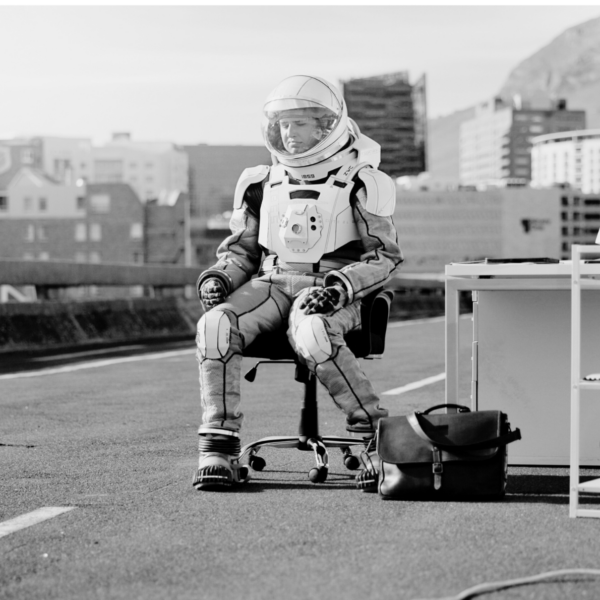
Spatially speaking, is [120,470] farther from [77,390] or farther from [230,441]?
[77,390]

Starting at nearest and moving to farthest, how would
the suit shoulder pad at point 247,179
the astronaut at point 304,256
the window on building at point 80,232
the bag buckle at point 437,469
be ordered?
the bag buckle at point 437,469 → the astronaut at point 304,256 → the suit shoulder pad at point 247,179 → the window on building at point 80,232

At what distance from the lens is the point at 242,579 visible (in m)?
3.27

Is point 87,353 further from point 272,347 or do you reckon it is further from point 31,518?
point 31,518

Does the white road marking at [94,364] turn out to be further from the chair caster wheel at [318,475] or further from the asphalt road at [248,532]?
the chair caster wheel at [318,475]

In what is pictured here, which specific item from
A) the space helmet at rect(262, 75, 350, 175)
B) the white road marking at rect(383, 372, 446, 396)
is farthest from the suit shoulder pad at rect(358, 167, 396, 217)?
the white road marking at rect(383, 372, 446, 396)

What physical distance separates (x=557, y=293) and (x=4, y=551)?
316 centimetres

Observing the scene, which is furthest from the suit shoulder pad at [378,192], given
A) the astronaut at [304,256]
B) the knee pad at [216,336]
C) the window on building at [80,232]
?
the window on building at [80,232]

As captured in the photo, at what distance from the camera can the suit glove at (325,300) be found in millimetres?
5230

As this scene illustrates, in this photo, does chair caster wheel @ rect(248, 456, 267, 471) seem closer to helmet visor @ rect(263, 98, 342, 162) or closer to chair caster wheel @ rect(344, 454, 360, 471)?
chair caster wheel @ rect(344, 454, 360, 471)

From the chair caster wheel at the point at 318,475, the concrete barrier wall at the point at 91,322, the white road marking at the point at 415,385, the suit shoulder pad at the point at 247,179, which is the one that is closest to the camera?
the chair caster wheel at the point at 318,475

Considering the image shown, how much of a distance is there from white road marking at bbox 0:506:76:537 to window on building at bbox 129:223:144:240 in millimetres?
161542

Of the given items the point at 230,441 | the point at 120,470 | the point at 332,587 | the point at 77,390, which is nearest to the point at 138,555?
the point at 332,587

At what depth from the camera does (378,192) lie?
5602 mm

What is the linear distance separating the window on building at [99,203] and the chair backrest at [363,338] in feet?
527
